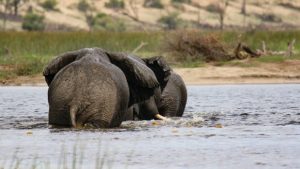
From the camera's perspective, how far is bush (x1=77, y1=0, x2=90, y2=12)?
66.5 meters

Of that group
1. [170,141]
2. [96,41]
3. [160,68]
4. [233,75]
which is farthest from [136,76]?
[96,41]

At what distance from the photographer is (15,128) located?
46.4 feet

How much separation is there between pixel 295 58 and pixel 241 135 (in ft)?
51.2

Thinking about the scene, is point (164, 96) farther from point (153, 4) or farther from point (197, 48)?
point (153, 4)

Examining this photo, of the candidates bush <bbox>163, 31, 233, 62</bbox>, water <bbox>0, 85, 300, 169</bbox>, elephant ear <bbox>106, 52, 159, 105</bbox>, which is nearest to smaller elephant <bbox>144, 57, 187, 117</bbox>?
water <bbox>0, 85, 300, 169</bbox>

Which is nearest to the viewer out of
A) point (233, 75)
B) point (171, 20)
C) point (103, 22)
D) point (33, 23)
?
point (233, 75)

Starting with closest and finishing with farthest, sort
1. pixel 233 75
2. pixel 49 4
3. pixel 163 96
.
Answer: pixel 163 96 → pixel 233 75 → pixel 49 4

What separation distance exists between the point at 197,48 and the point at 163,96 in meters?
13.2

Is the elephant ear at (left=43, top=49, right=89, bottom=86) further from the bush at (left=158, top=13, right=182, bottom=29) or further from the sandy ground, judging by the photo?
the bush at (left=158, top=13, right=182, bottom=29)

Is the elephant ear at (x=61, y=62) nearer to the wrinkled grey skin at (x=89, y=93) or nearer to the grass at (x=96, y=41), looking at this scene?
the wrinkled grey skin at (x=89, y=93)

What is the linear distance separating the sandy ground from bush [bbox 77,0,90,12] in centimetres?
3960

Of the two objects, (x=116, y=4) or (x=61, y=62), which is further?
(x=116, y=4)

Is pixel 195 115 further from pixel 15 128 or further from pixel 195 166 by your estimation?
pixel 195 166

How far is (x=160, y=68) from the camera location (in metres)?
15.4
